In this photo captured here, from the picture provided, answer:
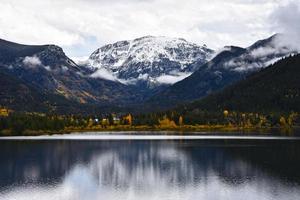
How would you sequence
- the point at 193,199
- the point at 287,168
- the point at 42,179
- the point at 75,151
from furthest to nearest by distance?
the point at 75,151 → the point at 287,168 → the point at 42,179 → the point at 193,199

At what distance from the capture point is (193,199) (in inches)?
3100

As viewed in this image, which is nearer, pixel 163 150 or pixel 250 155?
pixel 250 155

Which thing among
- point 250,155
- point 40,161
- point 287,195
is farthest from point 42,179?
point 250,155

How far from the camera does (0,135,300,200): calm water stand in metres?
83.4

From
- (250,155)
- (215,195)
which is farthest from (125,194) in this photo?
(250,155)

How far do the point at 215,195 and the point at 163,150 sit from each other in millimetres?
83556

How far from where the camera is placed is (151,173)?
110688mm

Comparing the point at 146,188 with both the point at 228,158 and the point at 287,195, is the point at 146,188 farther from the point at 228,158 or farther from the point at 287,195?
the point at 228,158

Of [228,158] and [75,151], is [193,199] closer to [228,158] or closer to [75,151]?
[228,158]

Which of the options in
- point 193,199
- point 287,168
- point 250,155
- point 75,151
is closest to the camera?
point 193,199

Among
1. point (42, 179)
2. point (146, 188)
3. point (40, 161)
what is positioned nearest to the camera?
point (146, 188)

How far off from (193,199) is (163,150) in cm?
8666

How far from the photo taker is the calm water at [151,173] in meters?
83.4

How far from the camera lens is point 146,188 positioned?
295 ft
